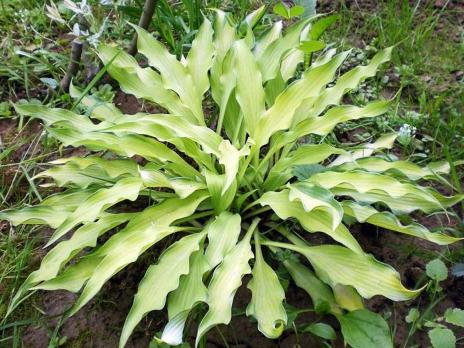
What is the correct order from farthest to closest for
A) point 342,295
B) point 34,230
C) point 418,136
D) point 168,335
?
1. point 418,136
2. point 34,230
3. point 342,295
4. point 168,335

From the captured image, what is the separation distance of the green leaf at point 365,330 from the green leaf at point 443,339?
0.42 ft

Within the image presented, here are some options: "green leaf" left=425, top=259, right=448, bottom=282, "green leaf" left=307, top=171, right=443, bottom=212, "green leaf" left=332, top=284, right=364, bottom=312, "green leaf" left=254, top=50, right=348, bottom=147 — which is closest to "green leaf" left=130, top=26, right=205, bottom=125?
"green leaf" left=254, top=50, right=348, bottom=147

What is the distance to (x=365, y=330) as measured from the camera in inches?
56.4

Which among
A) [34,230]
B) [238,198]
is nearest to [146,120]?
[238,198]

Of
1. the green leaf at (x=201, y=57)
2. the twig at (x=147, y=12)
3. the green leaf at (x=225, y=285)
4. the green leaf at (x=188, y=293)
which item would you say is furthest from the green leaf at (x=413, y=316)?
the twig at (x=147, y=12)

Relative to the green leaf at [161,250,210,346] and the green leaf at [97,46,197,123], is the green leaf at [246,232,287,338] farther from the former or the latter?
the green leaf at [97,46,197,123]

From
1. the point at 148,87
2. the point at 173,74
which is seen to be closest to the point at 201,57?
the point at 173,74

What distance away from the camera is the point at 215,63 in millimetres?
1979

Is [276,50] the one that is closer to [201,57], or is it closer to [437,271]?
[201,57]

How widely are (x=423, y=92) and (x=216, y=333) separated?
1508 mm

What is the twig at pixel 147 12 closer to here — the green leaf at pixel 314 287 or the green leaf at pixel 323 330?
the green leaf at pixel 314 287

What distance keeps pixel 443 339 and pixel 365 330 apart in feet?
0.71

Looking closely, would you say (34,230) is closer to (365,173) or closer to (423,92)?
(365,173)

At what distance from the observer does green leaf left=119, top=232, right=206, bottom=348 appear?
1.40 meters
